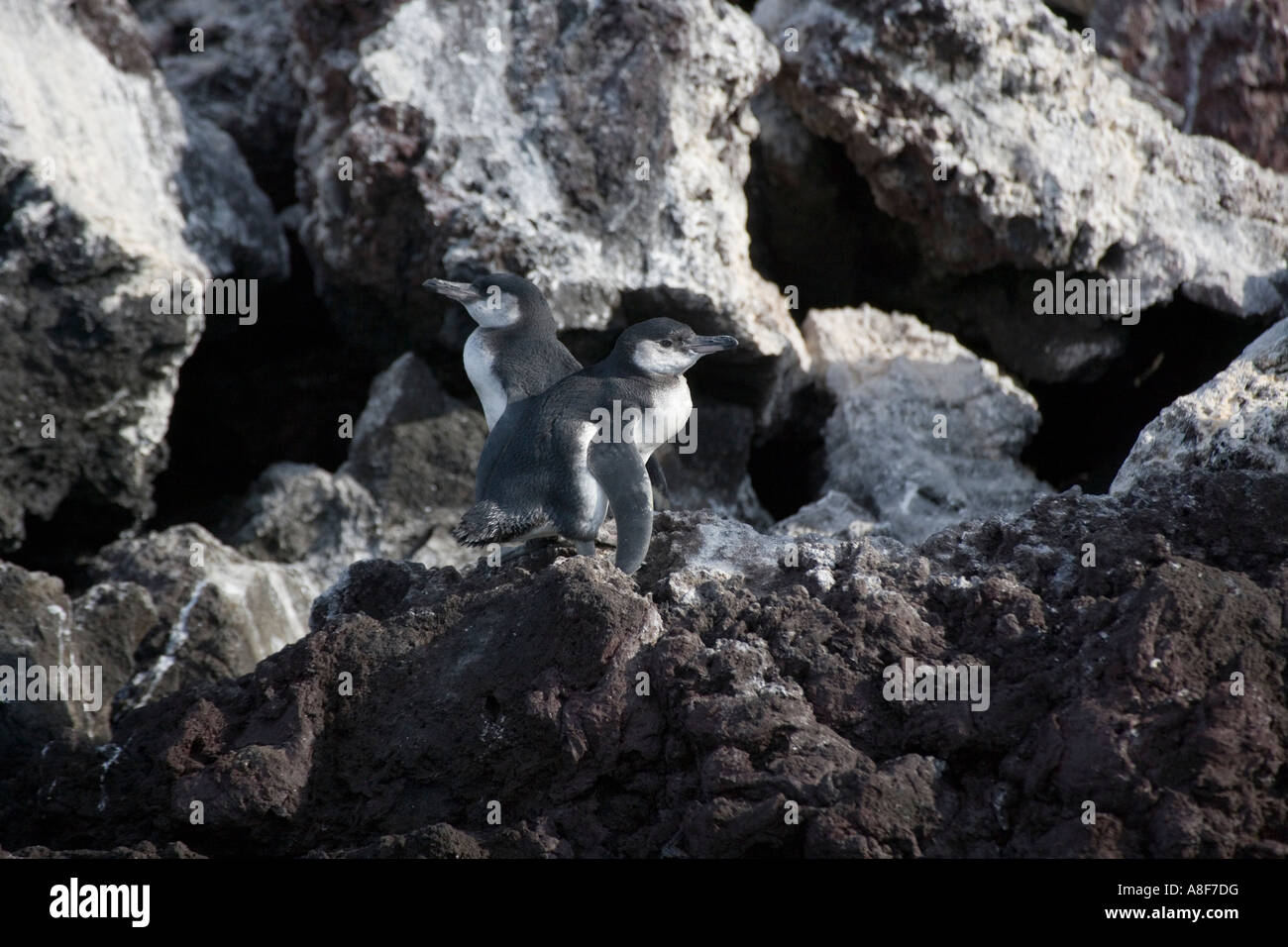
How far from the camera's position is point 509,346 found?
553cm

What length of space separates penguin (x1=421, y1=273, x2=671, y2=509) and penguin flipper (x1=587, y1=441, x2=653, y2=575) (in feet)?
1.79

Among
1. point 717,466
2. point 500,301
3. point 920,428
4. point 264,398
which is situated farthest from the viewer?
point 264,398

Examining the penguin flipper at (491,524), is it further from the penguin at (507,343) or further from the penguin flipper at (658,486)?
the penguin flipper at (658,486)

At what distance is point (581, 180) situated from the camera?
673cm

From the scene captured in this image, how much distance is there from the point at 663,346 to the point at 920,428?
7.18 ft

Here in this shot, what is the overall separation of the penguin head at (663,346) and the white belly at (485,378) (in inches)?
21.5

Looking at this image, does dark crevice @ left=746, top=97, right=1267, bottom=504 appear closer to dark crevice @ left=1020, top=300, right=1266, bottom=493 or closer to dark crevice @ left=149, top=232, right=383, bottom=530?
dark crevice @ left=1020, top=300, right=1266, bottom=493

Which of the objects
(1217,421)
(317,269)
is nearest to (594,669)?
(1217,421)

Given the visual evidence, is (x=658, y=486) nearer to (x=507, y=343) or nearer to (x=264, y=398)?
(x=507, y=343)

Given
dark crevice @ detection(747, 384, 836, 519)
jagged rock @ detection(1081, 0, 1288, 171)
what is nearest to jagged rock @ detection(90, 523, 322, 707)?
dark crevice @ detection(747, 384, 836, 519)

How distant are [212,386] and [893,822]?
5377mm

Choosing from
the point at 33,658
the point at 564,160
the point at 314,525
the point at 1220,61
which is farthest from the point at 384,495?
the point at 1220,61

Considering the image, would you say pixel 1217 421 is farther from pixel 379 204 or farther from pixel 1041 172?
pixel 379 204

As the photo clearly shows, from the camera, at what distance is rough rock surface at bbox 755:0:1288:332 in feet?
22.9
